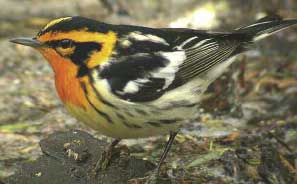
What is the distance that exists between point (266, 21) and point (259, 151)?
1.00 meters

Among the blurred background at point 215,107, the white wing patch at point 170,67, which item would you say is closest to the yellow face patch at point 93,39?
the white wing patch at point 170,67

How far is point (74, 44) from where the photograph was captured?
3699 mm

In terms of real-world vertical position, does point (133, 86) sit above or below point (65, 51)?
below

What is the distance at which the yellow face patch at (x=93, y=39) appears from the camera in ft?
12.1

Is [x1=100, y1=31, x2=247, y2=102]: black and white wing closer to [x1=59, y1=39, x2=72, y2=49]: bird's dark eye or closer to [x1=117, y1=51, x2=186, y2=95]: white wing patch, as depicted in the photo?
[x1=117, y1=51, x2=186, y2=95]: white wing patch

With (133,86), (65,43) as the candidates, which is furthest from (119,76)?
(65,43)

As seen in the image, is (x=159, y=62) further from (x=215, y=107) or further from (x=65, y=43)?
(x=215, y=107)

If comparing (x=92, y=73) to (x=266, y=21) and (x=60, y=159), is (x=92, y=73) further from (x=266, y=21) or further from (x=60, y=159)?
(x=266, y=21)

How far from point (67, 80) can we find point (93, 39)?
1.00 ft

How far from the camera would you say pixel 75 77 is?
12.1ft

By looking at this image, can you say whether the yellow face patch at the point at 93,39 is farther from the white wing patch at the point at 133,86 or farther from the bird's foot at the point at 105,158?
the bird's foot at the point at 105,158

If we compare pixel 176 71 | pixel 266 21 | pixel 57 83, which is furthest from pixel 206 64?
pixel 57 83

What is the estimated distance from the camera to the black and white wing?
373 centimetres

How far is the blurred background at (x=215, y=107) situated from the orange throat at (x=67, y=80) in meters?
1.03
